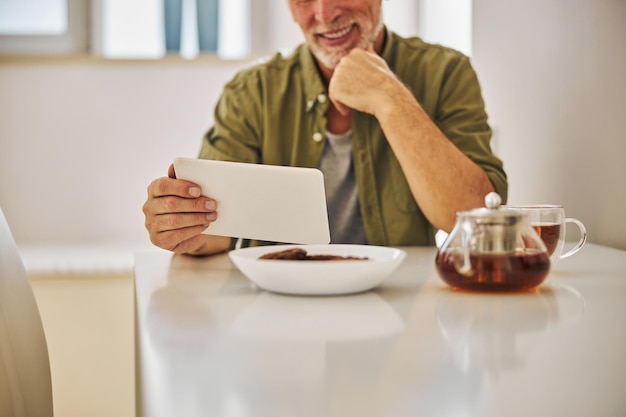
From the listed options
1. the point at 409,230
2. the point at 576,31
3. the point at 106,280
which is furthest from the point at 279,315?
the point at 106,280

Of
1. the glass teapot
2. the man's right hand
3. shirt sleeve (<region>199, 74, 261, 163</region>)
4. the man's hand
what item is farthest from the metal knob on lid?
shirt sleeve (<region>199, 74, 261, 163</region>)

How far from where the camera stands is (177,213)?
47.6 inches

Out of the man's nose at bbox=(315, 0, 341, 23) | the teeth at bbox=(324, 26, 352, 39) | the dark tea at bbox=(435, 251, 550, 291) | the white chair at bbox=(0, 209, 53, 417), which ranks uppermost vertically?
the man's nose at bbox=(315, 0, 341, 23)

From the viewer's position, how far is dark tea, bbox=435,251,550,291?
95cm

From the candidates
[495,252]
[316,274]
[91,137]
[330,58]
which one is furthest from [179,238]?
[91,137]

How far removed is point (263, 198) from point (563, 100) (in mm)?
954

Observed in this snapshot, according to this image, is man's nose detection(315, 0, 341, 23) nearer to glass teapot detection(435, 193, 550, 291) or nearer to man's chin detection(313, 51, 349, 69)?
man's chin detection(313, 51, 349, 69)

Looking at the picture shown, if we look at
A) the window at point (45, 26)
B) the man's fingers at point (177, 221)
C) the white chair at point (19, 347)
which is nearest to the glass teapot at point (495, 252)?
the man's fingers at point (177, 221)

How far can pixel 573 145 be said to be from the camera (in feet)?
5.73

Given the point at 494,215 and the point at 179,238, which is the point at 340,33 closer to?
the point at 179,238

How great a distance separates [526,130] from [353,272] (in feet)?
4.26

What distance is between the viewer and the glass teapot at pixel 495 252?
943 mm

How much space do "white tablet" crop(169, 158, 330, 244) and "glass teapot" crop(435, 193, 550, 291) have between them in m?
0.20

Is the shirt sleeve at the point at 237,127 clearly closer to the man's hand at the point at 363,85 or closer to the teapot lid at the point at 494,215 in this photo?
the man's hand at the point at 363,85
